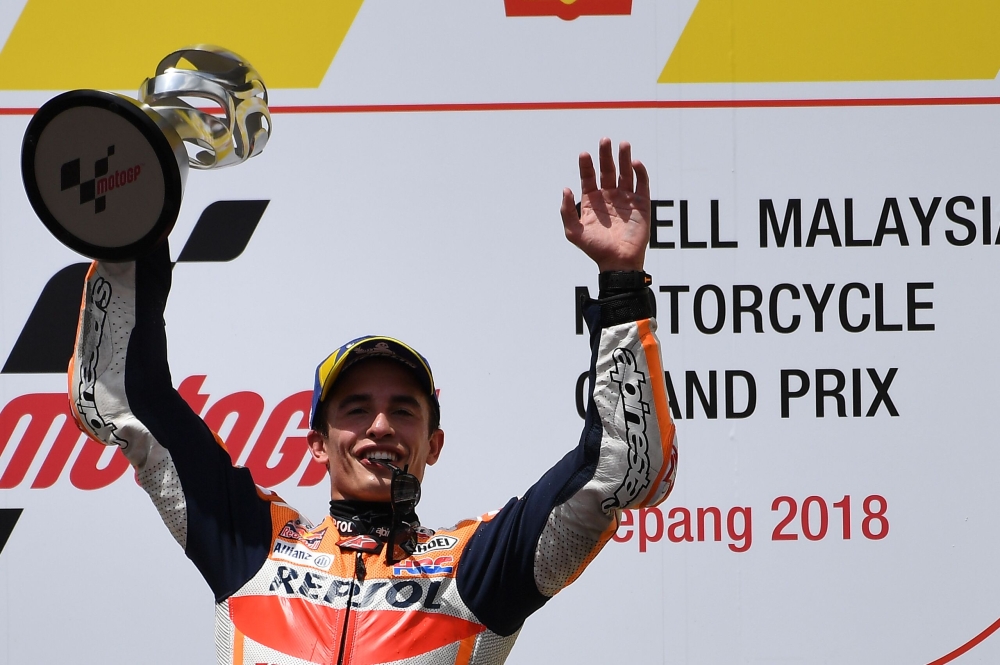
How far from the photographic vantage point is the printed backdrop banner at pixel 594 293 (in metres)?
1.95

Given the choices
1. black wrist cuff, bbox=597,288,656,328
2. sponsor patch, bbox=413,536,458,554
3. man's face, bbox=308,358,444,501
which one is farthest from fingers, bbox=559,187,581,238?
sponsor patch, bbox=413,536,458,554

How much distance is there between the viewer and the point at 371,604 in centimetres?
137

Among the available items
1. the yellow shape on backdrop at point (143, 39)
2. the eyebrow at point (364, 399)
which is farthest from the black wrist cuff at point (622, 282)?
the yellow shape on backdrop at point (143, 39)

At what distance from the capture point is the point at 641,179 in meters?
1.26

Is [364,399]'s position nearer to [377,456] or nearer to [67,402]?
[377,456]

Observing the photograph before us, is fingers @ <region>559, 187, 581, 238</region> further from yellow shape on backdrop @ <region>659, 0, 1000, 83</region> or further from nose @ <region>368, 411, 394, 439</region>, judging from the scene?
yellow shape on backdrop @ <region>659, 0, 1000, 83</region>

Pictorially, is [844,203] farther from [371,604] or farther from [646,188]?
[371,604]

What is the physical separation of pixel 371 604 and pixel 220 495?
30 centimetres

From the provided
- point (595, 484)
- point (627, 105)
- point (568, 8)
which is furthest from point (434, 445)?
point (568, 8)

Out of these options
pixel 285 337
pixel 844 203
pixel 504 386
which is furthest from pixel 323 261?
pixel 844 203

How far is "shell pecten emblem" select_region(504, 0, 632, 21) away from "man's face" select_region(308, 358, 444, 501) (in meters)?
0.87

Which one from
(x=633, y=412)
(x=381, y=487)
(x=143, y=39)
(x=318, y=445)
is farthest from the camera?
(x=143, y=39)

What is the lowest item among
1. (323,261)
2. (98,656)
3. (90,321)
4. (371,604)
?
(98,656)

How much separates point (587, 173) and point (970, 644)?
4.60ft
